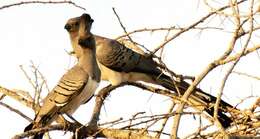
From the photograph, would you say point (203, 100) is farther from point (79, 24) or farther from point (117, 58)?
point (117, 58)

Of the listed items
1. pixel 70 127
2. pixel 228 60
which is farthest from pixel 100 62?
pixel 228 60

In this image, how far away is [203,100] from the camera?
5594 millimetres

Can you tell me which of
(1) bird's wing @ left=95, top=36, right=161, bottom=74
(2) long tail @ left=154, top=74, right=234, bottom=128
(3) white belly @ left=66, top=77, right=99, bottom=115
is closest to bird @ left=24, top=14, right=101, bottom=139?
(3) white belly @ left=66, top=77, right=99, bottom=115

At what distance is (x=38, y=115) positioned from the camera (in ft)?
14.5

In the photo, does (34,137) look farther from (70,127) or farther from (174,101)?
(174,101)

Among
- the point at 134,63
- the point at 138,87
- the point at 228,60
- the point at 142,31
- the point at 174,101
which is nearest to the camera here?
the point at 228,60

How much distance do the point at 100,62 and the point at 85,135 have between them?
304 cm

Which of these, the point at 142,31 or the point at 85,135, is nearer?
the point at 85,135

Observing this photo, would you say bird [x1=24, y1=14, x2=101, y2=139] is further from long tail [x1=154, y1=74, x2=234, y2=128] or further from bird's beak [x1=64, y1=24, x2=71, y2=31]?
long tail [x1=154, y1=74, x2=234, y2=128]

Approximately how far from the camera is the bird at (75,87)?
4746mm

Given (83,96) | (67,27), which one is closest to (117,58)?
(67,27)

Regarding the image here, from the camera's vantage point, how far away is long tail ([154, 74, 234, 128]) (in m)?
4.14

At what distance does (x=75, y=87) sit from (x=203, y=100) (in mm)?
1306

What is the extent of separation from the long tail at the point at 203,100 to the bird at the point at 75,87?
0.72 metres
